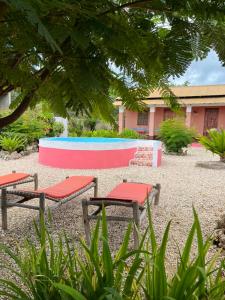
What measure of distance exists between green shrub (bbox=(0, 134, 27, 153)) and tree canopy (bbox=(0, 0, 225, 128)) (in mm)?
12489

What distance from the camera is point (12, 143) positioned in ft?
43.3

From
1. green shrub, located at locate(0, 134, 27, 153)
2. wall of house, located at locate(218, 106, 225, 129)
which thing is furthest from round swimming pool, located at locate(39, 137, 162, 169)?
wall of house, located at locate(218, 106, 225, 129)

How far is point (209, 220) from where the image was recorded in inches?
209

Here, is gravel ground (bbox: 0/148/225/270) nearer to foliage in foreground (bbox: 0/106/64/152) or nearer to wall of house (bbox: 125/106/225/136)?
foliage in foreground (bbox: 0/106/64/152)

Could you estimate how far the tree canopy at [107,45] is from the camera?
0.81 metres

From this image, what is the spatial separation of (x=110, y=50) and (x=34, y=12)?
56 cm

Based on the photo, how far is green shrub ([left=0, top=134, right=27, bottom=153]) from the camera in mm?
13181

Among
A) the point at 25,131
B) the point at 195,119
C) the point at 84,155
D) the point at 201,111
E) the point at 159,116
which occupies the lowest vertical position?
the point at 84,155

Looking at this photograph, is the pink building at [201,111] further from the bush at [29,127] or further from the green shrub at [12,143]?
the green shrub at [12,143]

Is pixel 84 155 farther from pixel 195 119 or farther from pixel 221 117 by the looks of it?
pixel 195 119

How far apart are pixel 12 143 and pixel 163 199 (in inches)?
334

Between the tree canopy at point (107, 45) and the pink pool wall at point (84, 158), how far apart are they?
928cm

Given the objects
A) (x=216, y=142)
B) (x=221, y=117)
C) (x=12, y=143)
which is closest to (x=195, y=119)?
(x=221, y=117)

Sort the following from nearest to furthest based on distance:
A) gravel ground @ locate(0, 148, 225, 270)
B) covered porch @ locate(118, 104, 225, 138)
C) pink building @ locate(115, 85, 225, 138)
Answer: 1. gravel ground @ locate(0, 148, 225, 270)
2. pink building @ locate(115, 85, 225, 138)
3. covered porch @ locate(118, 104, 225, 138)
